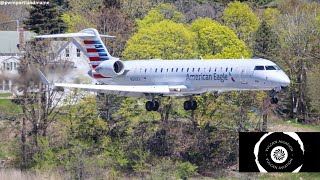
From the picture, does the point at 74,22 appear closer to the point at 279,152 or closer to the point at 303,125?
the point at 303,125

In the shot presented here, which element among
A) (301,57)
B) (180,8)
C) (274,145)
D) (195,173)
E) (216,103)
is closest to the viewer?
(274,145)

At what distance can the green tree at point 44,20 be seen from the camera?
369 ft

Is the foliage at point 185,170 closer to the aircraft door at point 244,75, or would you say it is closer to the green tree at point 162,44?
the green tree at point 162,44

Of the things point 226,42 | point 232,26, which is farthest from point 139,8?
point 226,42

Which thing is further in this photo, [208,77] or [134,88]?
[134,88]

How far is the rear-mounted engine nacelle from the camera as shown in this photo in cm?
7244

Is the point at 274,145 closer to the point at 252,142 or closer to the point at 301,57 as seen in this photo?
the point at 252,142

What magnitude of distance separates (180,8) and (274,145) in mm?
85766

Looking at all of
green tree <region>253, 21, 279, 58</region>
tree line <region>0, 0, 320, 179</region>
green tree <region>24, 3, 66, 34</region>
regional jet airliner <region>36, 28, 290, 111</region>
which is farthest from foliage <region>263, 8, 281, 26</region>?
regional jet airliner <region>36, 28, 290, 111</region>

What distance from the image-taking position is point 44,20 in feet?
372

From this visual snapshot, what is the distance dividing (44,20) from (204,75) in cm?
4658

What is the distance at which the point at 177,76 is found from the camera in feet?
235

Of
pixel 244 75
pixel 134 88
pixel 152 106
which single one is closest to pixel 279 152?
pixel 244 75

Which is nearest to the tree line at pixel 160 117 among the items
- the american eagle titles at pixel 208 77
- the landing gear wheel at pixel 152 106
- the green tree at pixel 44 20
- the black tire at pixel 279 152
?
the landing gear wheel at pixel 152 106
